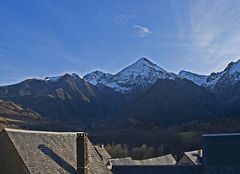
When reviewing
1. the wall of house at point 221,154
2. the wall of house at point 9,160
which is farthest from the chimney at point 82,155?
the wall of house at point 221,154

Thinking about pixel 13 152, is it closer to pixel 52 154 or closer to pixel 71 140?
pixel 52 154

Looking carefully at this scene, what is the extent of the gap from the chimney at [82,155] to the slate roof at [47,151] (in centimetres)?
50

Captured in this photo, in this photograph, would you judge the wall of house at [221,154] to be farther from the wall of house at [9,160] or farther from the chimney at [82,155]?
the wall of house at [9,160]

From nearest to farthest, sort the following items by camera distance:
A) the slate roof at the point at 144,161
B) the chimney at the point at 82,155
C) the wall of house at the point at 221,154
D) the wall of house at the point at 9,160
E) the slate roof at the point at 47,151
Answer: the wall of house at the point at 9,160, the slate roof at the point at 47,151, the chimney at the point at 82,155, the wall of house at the point at 221,154, the slate roof at the point at 144,161

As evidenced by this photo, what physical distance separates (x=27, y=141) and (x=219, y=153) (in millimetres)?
20620

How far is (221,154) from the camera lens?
132 ft

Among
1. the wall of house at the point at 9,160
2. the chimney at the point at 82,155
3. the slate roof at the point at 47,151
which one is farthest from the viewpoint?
the chimney at the point at 82,155

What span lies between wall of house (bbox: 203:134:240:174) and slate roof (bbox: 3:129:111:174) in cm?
1245

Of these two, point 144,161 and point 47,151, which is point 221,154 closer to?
point 47,151

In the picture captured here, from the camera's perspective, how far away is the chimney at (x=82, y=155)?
1147 inches

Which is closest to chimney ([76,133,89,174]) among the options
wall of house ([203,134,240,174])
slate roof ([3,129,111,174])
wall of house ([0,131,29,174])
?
slate roof ([3,129,111,174])

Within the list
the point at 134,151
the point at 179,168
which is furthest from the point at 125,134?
the point at 179,168

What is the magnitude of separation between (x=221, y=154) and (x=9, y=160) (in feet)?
72.2

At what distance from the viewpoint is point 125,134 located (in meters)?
169
